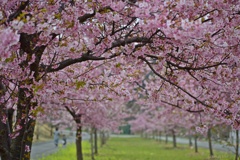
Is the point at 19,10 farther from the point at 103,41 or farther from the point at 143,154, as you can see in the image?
the point at 143,154

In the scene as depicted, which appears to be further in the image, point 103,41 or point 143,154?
point 143,154

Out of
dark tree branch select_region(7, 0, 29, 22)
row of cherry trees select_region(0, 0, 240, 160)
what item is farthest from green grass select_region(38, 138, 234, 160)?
dark tree branch select_region(7, 0, 29, 22)

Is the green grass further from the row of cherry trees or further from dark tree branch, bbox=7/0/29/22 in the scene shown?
dark tree branch, bbox=7/0/29/22

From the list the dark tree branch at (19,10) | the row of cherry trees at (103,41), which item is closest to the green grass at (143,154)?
the row of cherry trees at (103,41)

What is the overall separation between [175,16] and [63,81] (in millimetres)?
2449

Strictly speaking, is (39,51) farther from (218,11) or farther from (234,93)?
(234,93)

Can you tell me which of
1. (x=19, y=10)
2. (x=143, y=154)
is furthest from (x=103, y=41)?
(x=143, y=154)

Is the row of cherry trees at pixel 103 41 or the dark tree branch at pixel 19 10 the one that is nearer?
the row of cherry trees at pixel 103 41

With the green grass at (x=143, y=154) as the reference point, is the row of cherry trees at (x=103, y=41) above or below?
above

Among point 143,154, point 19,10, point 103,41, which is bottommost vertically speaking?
point 143,154

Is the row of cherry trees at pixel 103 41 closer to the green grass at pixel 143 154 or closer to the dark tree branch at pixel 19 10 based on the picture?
the dark tree branch at pixel 19 10

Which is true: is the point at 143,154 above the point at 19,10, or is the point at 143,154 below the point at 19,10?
below

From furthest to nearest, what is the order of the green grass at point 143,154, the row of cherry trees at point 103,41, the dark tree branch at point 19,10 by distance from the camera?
the green grass at point 143,154
the dark tree branch at point 19,10
the row of cherry trees at point 103,41

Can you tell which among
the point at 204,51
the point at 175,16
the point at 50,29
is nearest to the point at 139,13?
the point at 175,16
